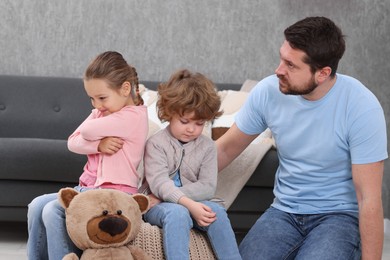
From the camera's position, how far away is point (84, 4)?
4441 millimetres

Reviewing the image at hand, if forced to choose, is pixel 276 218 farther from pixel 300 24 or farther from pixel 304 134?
pixel 300 24

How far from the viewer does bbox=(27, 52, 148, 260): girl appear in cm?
244

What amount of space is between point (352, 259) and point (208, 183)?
1.57 feet

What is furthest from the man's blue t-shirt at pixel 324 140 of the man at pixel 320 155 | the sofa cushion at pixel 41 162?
the sofa cushion at pixel 41 162

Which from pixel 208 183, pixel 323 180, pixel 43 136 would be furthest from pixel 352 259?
pixel 43 136

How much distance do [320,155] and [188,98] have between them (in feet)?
1.52

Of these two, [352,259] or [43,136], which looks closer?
[352,259]

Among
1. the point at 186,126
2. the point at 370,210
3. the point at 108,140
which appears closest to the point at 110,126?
the point at 108,140

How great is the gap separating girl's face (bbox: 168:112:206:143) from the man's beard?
275mm

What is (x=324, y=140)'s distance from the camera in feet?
8.50

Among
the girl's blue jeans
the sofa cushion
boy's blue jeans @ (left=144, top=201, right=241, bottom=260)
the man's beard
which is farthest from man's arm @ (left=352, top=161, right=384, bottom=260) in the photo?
the sofa cushion

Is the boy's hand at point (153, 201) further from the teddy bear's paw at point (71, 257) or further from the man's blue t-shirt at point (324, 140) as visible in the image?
the man's blue t-shirt at point (324, 140)

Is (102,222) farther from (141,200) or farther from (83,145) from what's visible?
(83,145)

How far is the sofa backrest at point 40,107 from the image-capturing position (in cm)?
419
